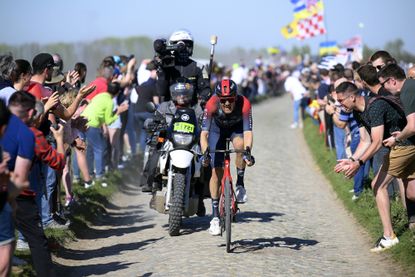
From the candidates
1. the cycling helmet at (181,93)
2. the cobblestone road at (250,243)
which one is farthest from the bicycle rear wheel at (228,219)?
the cycling helmet at (181,93)

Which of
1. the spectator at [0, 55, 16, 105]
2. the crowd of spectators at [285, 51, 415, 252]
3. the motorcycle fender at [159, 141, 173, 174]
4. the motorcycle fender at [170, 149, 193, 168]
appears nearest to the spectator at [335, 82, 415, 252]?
the crowd of spectators at [285, 51, 415, 252]

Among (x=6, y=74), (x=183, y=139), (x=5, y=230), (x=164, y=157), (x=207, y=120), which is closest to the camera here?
(x=5, y=230)

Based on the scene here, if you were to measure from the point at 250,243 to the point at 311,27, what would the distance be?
26498mm

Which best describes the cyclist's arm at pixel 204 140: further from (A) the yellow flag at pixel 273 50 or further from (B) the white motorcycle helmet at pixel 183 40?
(A) the yellow flag at pixel 273 50

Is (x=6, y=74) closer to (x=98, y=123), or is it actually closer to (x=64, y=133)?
(x=64, y=133)

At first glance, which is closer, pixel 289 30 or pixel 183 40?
pixel 183 40

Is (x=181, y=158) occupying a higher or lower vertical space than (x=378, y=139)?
lower

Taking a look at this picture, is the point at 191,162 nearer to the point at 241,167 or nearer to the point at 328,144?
the point at 241,167

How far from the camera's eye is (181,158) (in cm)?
1183

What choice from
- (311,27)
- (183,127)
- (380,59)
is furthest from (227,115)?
(311,27)

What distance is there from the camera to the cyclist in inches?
447

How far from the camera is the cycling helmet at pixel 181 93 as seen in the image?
12742 millimetres

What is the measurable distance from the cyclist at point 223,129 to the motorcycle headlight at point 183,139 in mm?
307

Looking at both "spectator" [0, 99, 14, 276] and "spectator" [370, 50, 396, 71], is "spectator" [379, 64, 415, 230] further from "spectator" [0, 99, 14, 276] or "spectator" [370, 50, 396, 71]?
"spectator" [0, 99, 14, 276]
